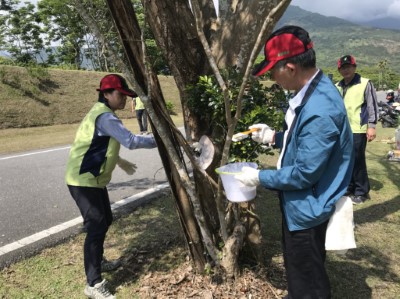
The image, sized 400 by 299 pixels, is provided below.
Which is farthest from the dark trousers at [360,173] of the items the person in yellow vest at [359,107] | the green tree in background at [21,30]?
the green tree in background at [21,30]

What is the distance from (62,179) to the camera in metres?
6.98

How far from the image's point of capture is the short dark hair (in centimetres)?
197

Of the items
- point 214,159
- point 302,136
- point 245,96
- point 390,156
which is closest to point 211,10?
point 245,96

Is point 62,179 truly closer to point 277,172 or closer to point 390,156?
point 277,172

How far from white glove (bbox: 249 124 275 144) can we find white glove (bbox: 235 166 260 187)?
40cm

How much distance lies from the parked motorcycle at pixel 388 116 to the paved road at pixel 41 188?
10.3 m

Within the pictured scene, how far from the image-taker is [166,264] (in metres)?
3.56

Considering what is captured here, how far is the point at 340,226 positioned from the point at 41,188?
17.9ft

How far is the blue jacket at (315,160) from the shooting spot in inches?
74.5

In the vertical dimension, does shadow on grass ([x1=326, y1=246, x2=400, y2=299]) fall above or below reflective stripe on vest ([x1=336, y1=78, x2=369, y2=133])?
below

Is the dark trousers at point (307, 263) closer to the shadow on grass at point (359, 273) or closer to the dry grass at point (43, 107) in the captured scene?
the shadow on grass at point (359, 273)

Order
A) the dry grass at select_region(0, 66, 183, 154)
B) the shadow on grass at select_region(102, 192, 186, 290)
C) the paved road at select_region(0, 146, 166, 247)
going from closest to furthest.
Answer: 1. the shadow on grass at select_region(102, 192, 186, 290)
2. the paved road at select_region(0, 146, 166, 247)
3. the dry grass at select_region(0, 66, 183, 154)

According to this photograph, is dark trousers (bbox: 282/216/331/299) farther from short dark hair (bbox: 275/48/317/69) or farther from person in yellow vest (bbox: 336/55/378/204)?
person in yellow vest (bbox: 336/55/378/204)

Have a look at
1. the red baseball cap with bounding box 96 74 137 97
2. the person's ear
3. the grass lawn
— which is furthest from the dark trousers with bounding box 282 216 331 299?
the red baseball cap with bounding box 96 74 137 97
